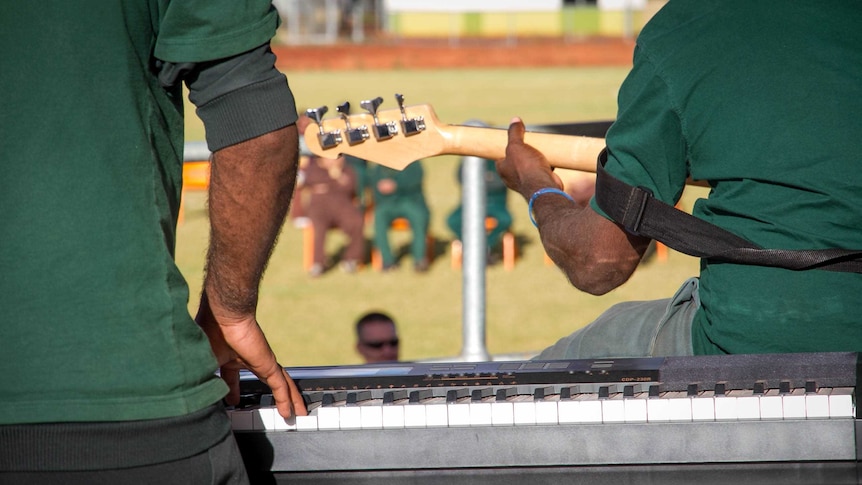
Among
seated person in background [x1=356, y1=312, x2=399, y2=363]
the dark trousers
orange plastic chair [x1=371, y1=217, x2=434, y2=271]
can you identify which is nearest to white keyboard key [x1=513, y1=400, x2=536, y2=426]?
the dark trousers

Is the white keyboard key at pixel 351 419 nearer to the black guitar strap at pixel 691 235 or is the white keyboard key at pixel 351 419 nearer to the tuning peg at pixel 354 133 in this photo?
the black guitar strap at pixel 691 235

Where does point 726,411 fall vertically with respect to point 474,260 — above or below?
above

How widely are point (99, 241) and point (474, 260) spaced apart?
9.16 ft

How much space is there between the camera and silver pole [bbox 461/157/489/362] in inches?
172

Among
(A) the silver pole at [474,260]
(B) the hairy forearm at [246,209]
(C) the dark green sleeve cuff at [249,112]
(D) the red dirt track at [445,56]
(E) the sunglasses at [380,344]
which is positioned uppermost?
(C) the dark green sleeve cuff at [249,112]

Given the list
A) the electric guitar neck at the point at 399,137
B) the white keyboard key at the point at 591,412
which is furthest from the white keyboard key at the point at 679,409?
the electric guitar neck at the point at 399,137

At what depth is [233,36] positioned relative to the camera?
1739 mm

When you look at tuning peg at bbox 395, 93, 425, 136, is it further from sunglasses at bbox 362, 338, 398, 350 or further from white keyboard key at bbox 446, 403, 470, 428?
sunglasses at bbox 362, 338, 398, 350

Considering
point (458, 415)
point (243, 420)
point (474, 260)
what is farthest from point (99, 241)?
point (474, 260)

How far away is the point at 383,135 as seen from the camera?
3.17 m

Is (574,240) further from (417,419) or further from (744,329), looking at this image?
(417,419)

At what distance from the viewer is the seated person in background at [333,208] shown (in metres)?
11.0

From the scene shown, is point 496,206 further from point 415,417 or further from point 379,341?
point 415,417

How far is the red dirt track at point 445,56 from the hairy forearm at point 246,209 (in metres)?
42.4
